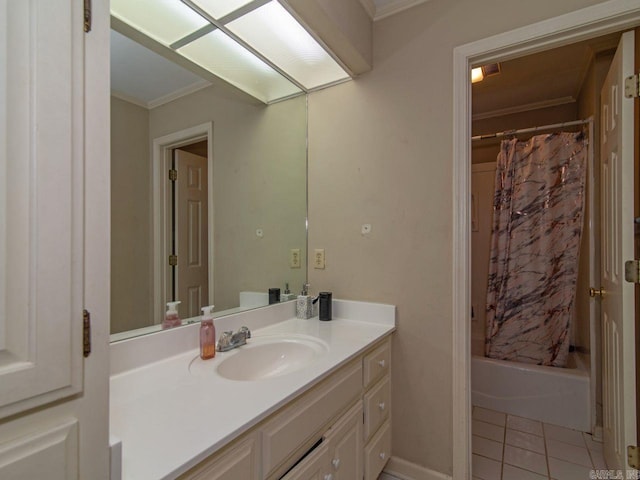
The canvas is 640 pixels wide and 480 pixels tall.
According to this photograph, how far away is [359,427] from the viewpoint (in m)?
1.22

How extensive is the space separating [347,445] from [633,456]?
1.16 m

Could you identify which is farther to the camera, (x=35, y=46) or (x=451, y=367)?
(x=451, y=367)

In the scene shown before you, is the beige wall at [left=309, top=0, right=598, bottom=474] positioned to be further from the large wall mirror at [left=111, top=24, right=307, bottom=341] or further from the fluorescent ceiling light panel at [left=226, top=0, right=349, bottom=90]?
the large wall mirror at [left=111, top=24, right=307, bottom=341]

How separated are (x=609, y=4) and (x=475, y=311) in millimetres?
2491

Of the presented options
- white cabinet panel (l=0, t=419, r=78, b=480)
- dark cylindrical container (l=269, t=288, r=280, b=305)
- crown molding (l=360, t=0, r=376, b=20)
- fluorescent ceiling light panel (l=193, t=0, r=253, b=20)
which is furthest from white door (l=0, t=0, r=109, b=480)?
crown molding (l=360, t=0, r=376, b=20)

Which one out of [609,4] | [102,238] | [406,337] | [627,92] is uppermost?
[609,4]

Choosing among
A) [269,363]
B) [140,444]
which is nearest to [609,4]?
[269,363]

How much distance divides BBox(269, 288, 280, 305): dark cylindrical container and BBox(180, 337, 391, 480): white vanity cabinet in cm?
59

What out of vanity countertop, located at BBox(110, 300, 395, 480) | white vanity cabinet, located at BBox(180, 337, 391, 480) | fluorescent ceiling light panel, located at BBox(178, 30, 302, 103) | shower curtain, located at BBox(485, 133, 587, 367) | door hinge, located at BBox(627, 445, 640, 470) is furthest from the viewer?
shower curtain, located at BBox(485, 133, 587, 367)

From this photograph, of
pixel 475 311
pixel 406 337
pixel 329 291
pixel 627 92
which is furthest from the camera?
pixel 475 311

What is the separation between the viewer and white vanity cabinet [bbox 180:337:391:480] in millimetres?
723

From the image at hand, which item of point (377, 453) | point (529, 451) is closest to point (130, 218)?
point (377, 453)

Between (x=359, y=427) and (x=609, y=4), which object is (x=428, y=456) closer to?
(x=359, y=427)

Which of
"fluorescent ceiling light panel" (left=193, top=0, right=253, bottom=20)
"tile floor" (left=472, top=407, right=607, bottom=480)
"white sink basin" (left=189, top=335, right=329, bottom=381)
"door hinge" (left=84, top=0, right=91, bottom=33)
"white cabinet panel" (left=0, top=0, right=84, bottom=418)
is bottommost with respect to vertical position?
"tile floor" (left=472, top=407, right=607, bottom=480)
